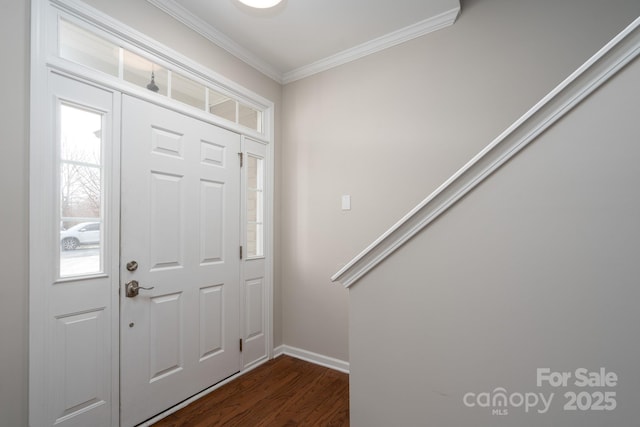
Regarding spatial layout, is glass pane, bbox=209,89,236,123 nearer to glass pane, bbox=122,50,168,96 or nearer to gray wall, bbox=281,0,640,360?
glass pane, bbox=122,50,168,96

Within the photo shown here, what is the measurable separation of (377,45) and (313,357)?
2801mm

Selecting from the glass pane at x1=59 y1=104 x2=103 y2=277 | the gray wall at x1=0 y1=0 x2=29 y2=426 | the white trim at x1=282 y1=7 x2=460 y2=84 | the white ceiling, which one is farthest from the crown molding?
the glass pane at x1=59 y1=104 x2=103 y2=277

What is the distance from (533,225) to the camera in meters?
1.02

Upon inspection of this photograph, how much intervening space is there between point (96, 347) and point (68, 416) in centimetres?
34

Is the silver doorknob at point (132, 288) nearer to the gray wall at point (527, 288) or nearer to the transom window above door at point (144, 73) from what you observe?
the transom window above door at point (144, 73)

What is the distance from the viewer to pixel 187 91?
2.15 metres

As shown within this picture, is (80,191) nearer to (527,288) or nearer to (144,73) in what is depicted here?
(144,73)

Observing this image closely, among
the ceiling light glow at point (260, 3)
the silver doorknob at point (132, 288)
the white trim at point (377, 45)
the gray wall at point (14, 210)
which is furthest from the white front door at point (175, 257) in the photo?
the white trim at point (377, 45)

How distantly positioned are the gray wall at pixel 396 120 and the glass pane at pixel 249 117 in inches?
12.0

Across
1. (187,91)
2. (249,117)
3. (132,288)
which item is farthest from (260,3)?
(132,288)

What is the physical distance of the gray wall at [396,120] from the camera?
1.86m

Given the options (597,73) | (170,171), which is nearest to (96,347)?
(170,171)

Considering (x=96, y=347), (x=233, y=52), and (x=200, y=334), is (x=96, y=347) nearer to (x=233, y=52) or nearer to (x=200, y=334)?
(x=200, y=334)

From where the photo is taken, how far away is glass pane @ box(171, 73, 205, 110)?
2070 millimetres
